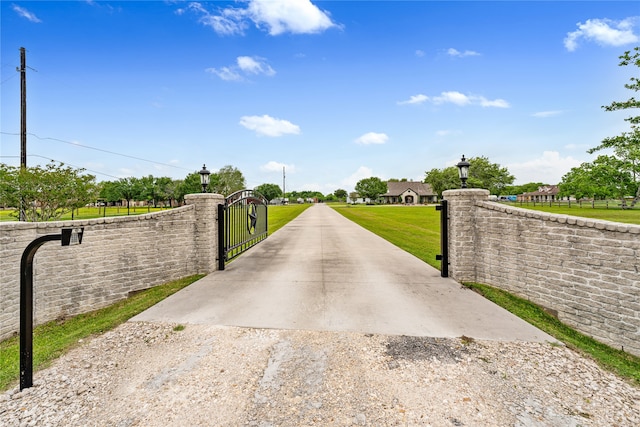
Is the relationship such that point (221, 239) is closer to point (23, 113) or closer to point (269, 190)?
point (23, 113)

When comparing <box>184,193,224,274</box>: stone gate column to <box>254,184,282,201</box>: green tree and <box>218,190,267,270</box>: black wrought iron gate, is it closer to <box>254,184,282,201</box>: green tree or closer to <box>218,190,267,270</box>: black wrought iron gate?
<box>218,190,267,270</box>: black wrought iron gate

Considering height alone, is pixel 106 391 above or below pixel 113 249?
below

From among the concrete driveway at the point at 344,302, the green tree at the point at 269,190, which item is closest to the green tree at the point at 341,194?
the green tree at the point at 269,190

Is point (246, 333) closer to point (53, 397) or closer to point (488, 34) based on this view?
point (53, 397)

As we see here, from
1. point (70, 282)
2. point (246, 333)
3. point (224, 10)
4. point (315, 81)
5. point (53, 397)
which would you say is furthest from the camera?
point (315, 81)

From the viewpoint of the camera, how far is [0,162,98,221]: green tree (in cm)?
1153

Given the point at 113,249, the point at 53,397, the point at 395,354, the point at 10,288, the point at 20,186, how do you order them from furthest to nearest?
1. the point at 20,186
2. the point at 113,249
3. the point at 10,288
4. the point at 395,354
5. the point at 53,397

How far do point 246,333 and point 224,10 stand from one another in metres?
16.0

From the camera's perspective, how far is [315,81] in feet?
73.1

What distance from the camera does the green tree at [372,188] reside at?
7738 centimetres

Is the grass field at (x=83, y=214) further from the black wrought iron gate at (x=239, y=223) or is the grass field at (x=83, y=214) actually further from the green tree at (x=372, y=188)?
the green tree at (x=372, y=188)

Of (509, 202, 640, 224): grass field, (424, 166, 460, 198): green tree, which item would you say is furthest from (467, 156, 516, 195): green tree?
(509, 202, 640, 224): grass field

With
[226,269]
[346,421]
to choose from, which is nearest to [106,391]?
[346,421]

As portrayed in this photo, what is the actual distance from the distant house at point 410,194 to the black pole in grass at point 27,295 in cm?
7664
